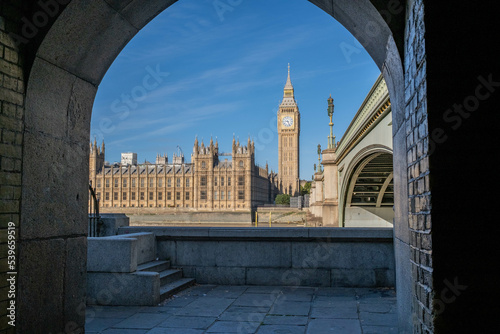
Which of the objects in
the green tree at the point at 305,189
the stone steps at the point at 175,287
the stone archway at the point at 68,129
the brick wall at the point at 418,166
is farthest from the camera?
the green tree at the point at 305,189

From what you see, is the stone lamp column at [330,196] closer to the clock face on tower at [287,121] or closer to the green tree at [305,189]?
→ the green tree at [305,189]

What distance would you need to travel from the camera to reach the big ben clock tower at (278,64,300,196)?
468ft

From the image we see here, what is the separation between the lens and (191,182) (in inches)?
4306

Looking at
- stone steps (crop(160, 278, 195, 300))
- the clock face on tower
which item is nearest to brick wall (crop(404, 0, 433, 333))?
stone steps (crop(160, 278, 195, 300))

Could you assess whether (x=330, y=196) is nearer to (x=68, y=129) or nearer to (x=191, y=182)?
(x=68, y=129)

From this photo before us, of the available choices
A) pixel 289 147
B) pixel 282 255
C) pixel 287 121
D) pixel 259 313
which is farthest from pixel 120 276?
pixel 287 121

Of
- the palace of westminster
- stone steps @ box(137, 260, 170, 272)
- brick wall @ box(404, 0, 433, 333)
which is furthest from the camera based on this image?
the palace of westminster

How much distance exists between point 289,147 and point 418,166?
460 feet

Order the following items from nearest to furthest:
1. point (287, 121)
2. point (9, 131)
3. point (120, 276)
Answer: point (9, 131) → point (120, 276) → point (287, 121)

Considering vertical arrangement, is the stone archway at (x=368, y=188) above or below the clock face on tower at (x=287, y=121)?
below

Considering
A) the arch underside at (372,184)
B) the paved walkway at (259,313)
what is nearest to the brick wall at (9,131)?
the paved walkway at (259,313)

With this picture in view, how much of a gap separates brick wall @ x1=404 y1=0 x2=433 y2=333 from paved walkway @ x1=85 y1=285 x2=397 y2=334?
2.47 m

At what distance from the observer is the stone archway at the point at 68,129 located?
470 cm

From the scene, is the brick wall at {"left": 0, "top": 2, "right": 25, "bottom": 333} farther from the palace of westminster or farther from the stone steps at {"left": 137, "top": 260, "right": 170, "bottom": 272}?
the palace of westminster
